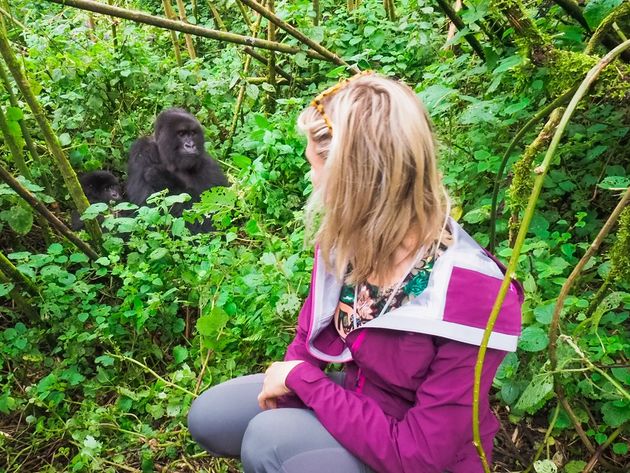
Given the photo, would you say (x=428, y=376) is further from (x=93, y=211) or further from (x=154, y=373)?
(x=93, y=211)

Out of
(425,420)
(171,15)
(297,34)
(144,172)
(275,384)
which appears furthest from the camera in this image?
(171,15)

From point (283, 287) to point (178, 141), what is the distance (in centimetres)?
177

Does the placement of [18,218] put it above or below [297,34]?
below

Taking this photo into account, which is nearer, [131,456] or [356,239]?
[356,239]

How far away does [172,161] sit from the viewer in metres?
3.51

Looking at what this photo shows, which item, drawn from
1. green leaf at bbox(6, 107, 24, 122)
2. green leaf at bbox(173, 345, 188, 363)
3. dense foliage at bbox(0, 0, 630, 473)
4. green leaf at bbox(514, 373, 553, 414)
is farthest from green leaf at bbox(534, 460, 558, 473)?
green leaf at bbox(6, 107, 24, 122)

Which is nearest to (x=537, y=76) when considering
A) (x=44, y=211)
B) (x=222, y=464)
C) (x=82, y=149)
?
(x=222, y=464)

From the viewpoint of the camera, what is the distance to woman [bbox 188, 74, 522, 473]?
3.73ft

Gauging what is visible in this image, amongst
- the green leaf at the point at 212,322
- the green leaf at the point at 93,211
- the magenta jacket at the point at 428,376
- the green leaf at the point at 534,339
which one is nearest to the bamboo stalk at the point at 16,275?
the green leaf at the point at 93,211

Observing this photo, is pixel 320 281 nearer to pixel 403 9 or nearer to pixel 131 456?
pixel 131 456

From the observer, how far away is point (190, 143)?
11.4 ft

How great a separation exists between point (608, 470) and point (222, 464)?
3.91 feet

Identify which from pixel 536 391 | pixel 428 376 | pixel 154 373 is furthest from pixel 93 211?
pixel 536 391

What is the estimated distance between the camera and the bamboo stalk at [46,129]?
6.88 feet
